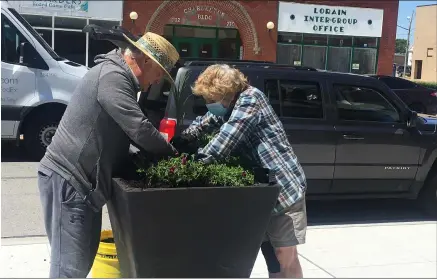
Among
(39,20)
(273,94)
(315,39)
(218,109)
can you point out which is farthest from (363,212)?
(315,39)

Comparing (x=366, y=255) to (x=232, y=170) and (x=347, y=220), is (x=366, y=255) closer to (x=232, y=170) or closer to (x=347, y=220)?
(x=347, y=220)

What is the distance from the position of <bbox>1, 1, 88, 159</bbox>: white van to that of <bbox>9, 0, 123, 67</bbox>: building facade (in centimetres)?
956

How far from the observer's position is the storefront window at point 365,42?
22531mm

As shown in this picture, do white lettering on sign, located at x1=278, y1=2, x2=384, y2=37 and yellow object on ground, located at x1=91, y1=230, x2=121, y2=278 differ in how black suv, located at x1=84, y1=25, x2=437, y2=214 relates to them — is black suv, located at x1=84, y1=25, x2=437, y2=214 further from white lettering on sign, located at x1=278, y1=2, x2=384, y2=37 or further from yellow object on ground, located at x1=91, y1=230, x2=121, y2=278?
white lettering on sign, located at x1=278, y1=2, x2=384, y2=37

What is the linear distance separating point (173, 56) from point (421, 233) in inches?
165

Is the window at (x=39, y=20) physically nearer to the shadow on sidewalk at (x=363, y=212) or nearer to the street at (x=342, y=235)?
the street at (x=342, y=235)

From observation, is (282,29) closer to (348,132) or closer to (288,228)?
(348,132)

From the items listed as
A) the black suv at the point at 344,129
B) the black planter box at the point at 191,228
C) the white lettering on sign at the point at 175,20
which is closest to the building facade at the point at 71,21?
the white lettering on sign at the point at 175,20

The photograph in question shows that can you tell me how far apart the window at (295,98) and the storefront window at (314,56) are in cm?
1635

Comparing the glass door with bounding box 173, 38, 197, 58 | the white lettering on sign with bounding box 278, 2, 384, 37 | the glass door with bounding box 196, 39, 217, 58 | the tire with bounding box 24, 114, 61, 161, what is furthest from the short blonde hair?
the white lettering on sign with bounding box 278, 2, 384, 37

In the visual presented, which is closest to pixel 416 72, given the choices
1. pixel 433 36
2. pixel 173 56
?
pixel 433 36

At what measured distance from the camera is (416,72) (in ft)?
146

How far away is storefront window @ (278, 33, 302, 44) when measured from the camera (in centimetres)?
2133

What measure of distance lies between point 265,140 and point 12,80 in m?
6.70
